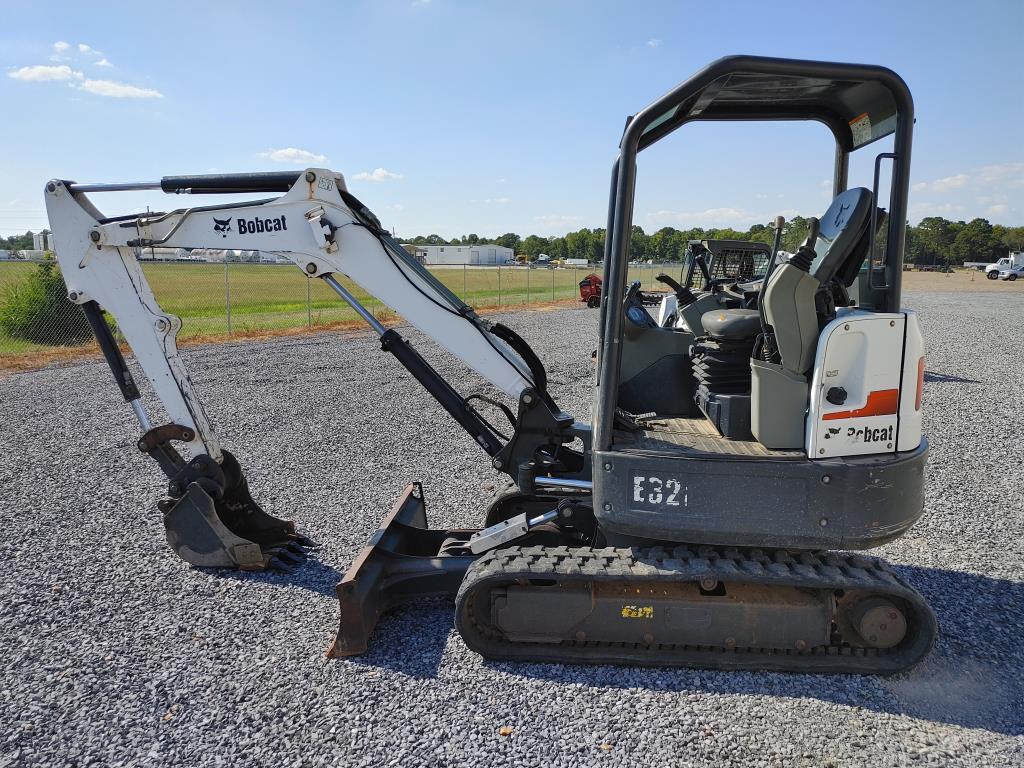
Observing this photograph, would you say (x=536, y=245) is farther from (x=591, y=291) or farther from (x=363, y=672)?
(x=363, y=672)

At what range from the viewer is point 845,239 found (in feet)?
11.5

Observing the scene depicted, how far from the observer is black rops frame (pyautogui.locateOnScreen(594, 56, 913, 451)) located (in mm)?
3293

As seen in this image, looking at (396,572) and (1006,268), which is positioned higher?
(1006,268)

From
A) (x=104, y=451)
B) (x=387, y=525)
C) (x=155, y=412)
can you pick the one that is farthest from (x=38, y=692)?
(x=155, y=412)

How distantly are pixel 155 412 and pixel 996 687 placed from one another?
9.75m

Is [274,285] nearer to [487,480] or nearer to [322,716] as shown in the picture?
[487,480]

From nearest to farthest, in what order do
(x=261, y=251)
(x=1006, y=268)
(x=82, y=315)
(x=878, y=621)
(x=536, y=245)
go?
(x=878, y=621), (x=261, y=251), (x=82, y=315), (x=1006, y=268), (x=536, y=245)

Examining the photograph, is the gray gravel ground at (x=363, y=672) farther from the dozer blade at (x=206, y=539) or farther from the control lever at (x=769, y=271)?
the control lever at (x=769, y=271)

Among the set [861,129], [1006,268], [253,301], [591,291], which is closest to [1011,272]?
[1006,268]

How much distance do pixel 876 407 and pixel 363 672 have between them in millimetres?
2919

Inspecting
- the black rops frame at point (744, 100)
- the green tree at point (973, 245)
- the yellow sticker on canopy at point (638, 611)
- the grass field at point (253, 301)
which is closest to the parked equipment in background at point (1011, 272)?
the grass field at point (253, 301)

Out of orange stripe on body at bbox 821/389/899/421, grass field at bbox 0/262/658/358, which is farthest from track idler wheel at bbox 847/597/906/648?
grass field at bbox 0/262/658/358

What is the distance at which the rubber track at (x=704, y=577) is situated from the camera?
3.55 meters

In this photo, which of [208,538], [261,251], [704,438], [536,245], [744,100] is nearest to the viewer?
[704,438]
